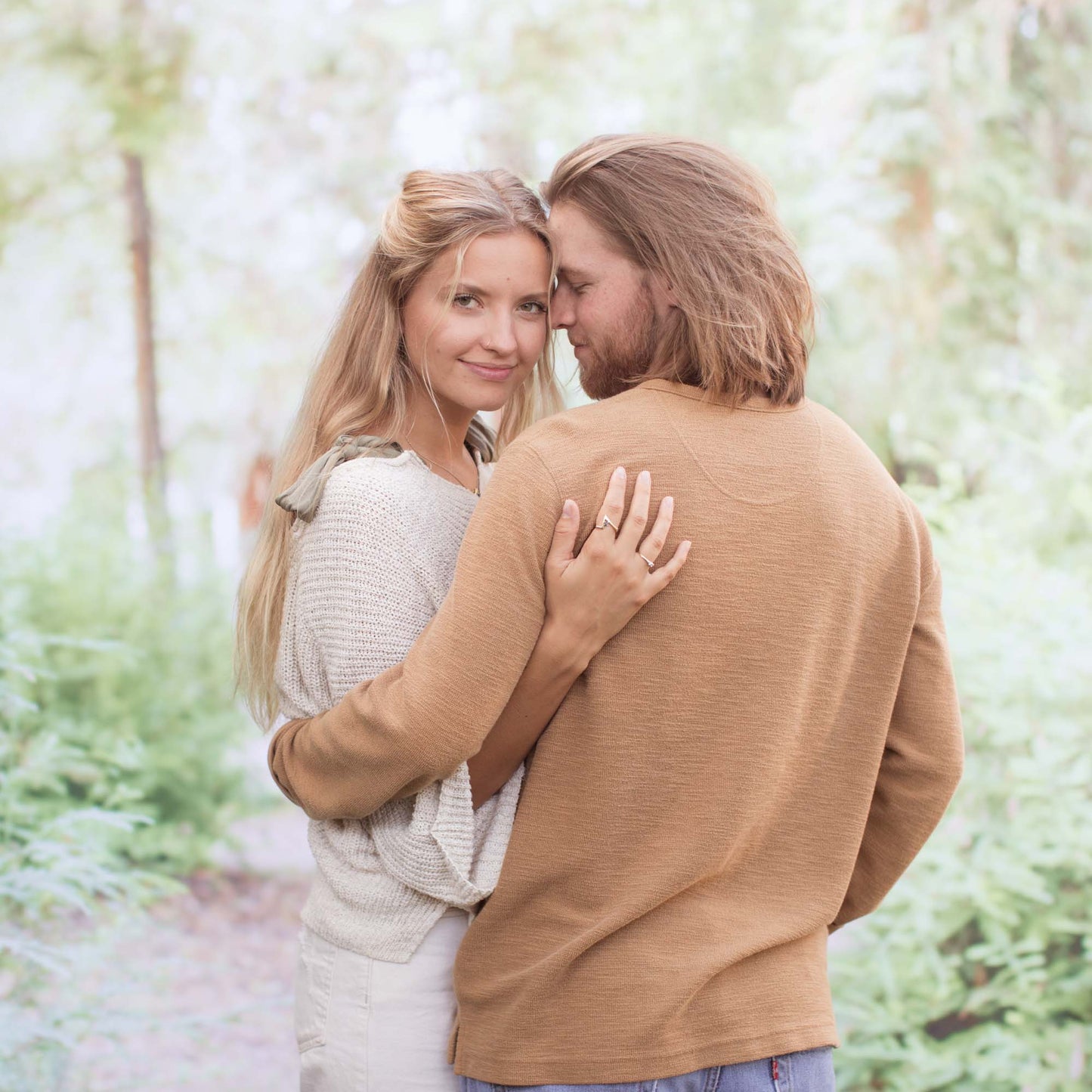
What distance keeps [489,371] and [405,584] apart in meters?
0.38

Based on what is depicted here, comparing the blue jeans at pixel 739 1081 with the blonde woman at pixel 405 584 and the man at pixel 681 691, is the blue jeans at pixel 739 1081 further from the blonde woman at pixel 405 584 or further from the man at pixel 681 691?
the blonde woman at pixel 405 584

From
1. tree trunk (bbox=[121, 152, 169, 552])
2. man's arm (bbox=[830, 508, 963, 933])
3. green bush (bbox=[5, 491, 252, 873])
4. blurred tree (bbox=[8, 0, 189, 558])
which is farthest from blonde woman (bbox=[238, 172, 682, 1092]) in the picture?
tree trunk (bbox=[121, 152, 169, 552])

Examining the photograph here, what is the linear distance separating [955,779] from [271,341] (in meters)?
5.32

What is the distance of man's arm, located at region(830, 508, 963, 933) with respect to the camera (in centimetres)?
136

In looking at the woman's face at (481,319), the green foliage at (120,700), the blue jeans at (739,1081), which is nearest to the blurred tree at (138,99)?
the green foliage at (120,700)

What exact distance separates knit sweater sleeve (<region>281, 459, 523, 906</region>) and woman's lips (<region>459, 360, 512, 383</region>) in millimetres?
247

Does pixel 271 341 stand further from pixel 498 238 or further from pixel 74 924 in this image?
pixel 498 238

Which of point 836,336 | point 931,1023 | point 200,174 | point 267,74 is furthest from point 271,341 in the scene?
point 931,1023

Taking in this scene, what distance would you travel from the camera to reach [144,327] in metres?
5.90

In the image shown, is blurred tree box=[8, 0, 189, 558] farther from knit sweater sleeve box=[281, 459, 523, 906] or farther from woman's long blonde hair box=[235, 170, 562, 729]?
knit sweater sleeve box=[281, 459, 523, 906]

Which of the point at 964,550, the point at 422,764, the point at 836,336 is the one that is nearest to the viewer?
the point at 422,764

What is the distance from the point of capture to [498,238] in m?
1.50

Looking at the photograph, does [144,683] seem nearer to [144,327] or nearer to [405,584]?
[144,327]

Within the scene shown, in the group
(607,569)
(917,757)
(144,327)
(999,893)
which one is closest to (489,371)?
(607,569)
